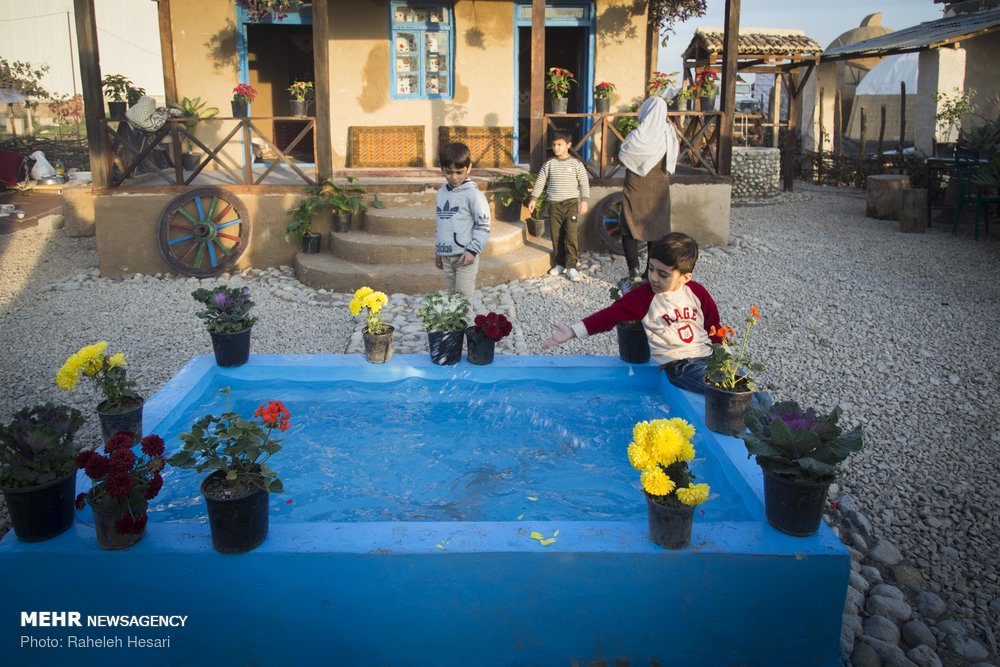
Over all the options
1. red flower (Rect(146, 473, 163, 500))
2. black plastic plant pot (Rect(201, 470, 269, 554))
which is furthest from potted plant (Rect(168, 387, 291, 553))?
red flower (Rect(146, 473, 163, 500))

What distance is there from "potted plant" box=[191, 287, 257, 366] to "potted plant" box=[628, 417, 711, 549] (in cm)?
298

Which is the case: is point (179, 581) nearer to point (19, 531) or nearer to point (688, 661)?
point (19, 531)

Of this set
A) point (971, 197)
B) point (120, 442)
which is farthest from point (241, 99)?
point (971, 197)

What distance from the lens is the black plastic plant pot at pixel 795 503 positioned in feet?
9.14

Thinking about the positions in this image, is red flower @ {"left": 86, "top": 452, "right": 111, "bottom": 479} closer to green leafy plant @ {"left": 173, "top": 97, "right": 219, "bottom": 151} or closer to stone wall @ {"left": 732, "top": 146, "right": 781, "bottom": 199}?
green leafy plant @ {"left": 173, "top": 97, "right": 219, "bottom": 151}

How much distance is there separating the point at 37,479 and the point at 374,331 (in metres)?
2.46

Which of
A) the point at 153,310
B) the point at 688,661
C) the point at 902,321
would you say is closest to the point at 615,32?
the point at 902,321

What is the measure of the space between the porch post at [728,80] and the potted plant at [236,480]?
8.24 metres

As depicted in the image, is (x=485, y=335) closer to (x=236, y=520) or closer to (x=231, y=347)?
(x=231, y=347)

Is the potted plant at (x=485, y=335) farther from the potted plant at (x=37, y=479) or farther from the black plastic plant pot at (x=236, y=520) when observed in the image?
the potted plant at (x=37, y=479)

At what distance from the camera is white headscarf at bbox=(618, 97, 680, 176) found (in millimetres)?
7738

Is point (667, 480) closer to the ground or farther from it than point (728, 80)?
closer to the ground

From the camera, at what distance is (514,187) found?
9398mm

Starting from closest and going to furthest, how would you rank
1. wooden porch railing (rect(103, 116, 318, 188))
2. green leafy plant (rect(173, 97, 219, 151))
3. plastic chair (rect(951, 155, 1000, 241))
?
1. wooden porch railing (rect(103, 116, 318, 188))
2. green leafy plant (rect(173, 97, 219, 151))
3. plastic chair (rect(951, 155, 1000, 241))
